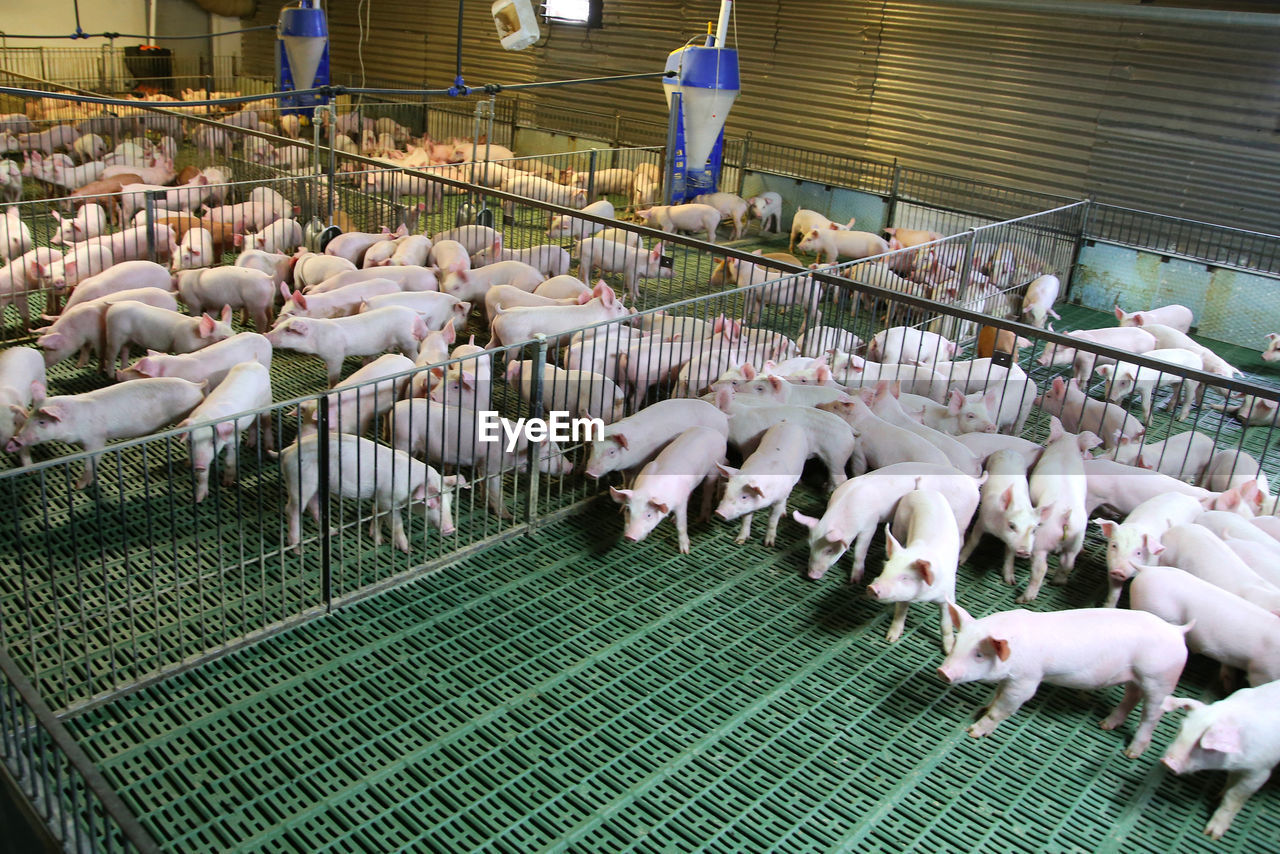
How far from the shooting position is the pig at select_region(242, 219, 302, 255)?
836 centimetres

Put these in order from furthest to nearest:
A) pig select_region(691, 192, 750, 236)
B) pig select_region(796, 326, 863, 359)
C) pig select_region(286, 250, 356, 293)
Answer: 1. pig select_region(691, 192, 750, 236)
2. pig select_region(286, 250, 356, 293)
3. pig select_region(796, 326, 863, 359)

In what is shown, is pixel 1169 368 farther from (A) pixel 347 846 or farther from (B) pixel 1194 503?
(A) pixel 347 846

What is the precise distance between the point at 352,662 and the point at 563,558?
1.22 metres

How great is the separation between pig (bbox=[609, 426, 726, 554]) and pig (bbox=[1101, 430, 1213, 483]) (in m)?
2.38

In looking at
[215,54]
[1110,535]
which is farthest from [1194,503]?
[215,54]

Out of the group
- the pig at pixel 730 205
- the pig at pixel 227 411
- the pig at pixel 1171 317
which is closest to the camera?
the pig at pixel 227 411

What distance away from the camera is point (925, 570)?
411 centimetres

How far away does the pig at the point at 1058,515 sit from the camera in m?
4.75

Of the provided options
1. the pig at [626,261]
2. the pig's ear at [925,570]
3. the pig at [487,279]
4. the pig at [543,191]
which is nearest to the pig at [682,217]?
the pig at [543,191]

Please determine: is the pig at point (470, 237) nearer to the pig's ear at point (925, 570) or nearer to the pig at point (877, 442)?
the pig at point (877, 442)

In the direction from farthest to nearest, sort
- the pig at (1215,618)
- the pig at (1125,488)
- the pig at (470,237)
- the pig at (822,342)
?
1. the pig at (470,237)
2. the pig at (822,342)
3. the pig at (1125,488)
4. the pig at (1215,618)

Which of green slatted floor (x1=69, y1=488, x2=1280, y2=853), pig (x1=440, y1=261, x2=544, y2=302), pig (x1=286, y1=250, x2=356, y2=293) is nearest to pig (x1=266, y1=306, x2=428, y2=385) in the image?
pig (x1=440, y1=261, x2=544, y2=302)

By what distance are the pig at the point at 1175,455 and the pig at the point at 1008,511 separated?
0.84 meters

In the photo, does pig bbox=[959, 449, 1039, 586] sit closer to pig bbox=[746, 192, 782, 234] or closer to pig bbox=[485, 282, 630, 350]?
pig bbox=[485, 282, 630, 350]
